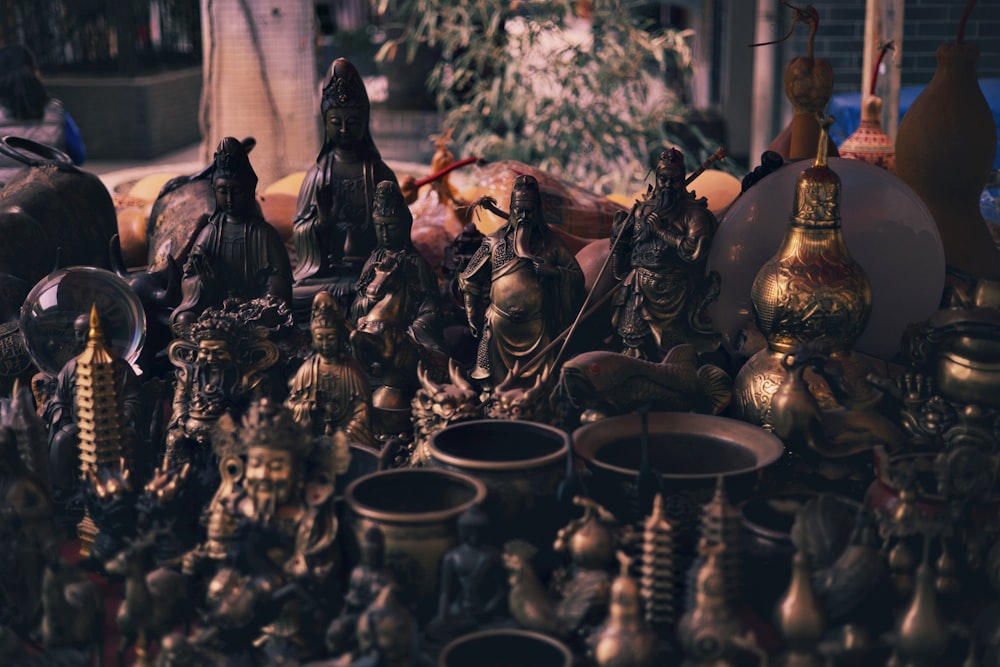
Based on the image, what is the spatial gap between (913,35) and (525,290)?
162 inches

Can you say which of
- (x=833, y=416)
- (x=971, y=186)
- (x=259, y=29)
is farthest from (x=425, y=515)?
(x=259, y=29)

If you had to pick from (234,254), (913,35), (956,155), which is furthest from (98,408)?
(913,35)

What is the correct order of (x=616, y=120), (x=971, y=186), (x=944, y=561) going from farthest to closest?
(x=616, y=120) → (x=971, y=186) → (x=944, y=561)

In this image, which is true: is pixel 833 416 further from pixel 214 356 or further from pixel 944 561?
pixel 214 356

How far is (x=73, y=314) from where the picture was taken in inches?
87.0

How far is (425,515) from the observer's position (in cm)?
156

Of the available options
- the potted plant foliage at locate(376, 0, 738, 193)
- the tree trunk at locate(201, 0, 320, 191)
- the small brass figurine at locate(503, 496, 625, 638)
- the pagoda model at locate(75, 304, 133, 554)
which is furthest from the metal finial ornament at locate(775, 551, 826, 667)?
the potted plant foliage at locate(376, 0, 738, 193)

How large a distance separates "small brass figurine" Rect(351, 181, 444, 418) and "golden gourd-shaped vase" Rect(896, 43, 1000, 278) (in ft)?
3.42

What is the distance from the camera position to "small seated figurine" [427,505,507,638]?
153 cm

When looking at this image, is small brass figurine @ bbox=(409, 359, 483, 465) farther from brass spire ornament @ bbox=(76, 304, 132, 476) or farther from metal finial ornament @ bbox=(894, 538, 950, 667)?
metal finial ornament @ bbox=(894, 538, 950, 667)

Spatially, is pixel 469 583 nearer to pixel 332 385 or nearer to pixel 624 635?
pixel 624 635

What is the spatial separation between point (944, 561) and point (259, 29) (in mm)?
5003

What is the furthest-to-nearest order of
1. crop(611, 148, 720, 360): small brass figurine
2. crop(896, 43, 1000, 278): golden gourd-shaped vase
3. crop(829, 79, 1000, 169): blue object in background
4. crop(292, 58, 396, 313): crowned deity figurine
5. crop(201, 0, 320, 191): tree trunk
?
1. crop(201, 0, 320, 191): tree trunk
2. crop(829, 79, 1000, 169): blue object in background
3. crop(292, 58, 396, 313): crowned deity figurine
4. crop(896, 43, 1000, 278): golden gourd-shaped vase
5. crop(611, 148, 720, 360): small brass figurine

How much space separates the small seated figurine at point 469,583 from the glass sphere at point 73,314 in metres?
0.97
